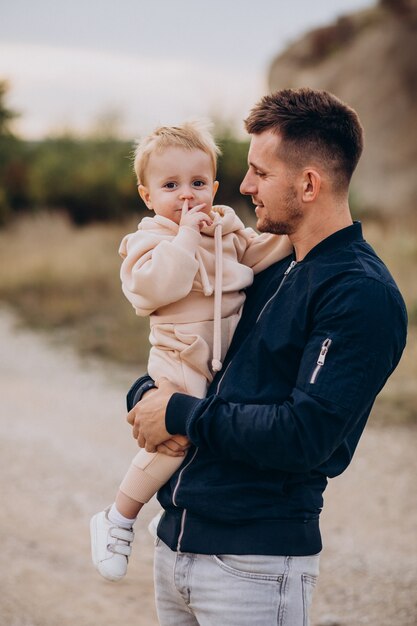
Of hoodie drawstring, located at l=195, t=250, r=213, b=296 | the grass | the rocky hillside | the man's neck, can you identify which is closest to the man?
the man's neck

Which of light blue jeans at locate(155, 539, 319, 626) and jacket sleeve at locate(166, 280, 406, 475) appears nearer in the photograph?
jacket sleeve at locate(166, 280, 406, 475)

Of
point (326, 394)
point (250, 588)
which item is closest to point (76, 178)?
point (250, 588)

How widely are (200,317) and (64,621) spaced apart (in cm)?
256

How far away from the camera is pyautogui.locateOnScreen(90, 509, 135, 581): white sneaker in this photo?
245 centimetres

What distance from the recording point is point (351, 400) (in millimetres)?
1924

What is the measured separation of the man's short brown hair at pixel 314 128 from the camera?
2.17 meters

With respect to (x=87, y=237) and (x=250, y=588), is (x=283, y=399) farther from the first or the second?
(x=87, y=237)

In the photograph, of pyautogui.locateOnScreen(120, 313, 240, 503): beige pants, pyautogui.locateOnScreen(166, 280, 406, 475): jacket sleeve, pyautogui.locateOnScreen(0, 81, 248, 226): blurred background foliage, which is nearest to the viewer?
pyautogui.locateOnScreen(166, 280, 406, 475): jacket sleeve

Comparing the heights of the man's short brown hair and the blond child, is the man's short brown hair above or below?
above

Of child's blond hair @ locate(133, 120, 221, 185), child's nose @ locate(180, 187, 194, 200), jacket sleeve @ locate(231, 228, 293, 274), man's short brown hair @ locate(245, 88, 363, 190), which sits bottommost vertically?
jacket sleeve @ locate(231, 228, 293, 274)

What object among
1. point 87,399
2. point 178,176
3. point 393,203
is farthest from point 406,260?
point 178,176

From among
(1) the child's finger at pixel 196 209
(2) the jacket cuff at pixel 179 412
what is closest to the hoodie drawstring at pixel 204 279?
(1) the child's finger at pixel 196 209

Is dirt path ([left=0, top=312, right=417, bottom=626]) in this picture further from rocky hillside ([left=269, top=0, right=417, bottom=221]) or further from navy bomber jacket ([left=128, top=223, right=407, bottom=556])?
rocky hillside ([left=269, top=0, right=417, bottom=221])

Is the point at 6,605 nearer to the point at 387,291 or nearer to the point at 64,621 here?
the point at 64,621
